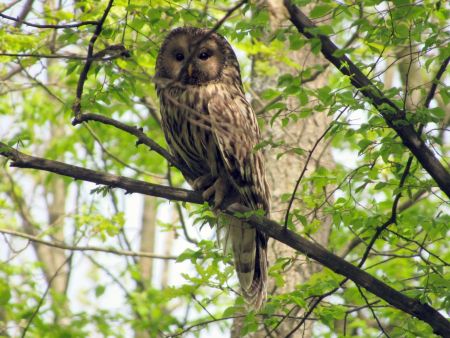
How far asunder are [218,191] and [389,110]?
1641 mm

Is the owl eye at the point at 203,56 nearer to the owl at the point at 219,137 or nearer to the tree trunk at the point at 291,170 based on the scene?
the owl at the point at 219,137

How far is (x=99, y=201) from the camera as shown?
9367 millimetres

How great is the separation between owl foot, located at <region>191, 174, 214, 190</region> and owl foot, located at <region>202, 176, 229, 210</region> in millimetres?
83

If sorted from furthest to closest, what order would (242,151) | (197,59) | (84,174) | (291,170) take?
(291,170)
(197,59)
(242,151)
(84,174)

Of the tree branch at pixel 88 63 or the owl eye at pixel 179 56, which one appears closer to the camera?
the tree branch at pixel 88 63

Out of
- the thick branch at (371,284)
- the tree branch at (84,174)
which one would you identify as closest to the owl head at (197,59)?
the tree branch at (84,174)

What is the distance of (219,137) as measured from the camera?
5059mm

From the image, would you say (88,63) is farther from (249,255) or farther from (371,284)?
(249,255)

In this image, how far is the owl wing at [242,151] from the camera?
202 inches

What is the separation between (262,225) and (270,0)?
4.23ft

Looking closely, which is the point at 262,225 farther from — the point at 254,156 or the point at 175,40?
the point at 175,40

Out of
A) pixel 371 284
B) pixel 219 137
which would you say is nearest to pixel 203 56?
pixel 219 137

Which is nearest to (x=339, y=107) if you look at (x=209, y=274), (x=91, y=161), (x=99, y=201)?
(x=209, y=274)

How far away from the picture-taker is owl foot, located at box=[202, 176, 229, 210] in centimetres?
493
